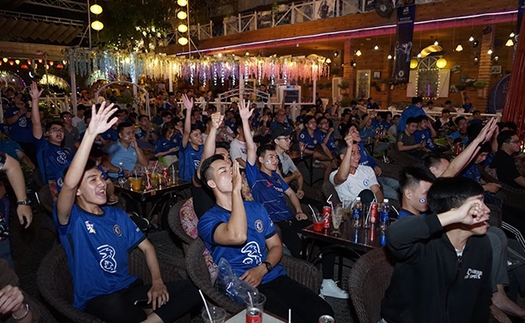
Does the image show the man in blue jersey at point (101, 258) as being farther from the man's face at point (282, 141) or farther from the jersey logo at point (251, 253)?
the man's face at point (282, 141)

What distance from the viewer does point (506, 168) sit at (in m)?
4.75

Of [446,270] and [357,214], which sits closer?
[446,270]

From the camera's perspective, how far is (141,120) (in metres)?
8.84

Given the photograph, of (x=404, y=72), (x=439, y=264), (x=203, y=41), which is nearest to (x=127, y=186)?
(x=439, y=264)

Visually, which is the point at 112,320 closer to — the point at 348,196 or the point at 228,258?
the point at 228,258

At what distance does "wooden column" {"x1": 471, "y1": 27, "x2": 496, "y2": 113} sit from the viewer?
1259 centimetres

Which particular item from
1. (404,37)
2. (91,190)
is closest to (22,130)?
(91,190)

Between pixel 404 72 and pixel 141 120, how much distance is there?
7790 millimetres

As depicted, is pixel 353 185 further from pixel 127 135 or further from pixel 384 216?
pixel 127 135

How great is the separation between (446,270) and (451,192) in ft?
1.32

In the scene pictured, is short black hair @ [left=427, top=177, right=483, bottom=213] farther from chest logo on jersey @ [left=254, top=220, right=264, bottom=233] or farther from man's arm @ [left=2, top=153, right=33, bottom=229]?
man's arm @ [left=2, top=153, right=33, bottom=229]

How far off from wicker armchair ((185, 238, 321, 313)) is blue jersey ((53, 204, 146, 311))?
49 cm

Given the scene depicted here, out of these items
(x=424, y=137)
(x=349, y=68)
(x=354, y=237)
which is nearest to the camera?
(x=354, y=237)

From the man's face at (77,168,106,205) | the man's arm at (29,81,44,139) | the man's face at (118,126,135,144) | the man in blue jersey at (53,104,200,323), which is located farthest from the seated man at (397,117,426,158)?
the man's face at (77,168,106,205)
